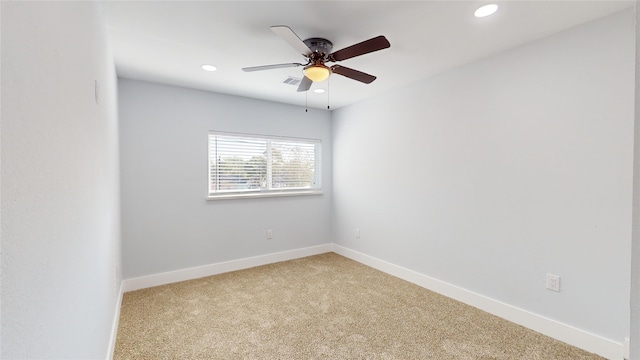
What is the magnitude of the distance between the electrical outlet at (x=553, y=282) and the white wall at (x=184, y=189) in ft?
9.86

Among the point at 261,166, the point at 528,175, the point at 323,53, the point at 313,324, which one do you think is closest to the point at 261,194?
the point at 261,166

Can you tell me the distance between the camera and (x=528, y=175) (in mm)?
2416

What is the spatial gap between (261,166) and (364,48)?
2.55m

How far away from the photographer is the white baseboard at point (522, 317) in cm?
203

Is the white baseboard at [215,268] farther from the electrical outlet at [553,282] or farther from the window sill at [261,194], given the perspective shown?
the electrical outlet at [553,282]

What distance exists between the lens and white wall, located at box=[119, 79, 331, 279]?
3232 millimetres

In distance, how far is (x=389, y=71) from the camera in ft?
9.86

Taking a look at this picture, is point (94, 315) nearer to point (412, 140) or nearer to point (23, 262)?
point (23, 262)

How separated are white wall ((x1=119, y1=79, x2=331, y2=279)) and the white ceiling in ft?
1.60

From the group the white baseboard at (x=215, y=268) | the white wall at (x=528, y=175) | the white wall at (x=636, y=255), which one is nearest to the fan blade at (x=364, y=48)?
the white wall at (x=528, y=175)

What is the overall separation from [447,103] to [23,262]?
3.26 meters

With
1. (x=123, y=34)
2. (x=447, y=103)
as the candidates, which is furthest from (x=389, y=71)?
(x=123, y=34)

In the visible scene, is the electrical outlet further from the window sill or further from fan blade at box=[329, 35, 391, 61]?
the window sill

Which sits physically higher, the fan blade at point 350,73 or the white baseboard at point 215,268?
the fan blade at point 350,73
